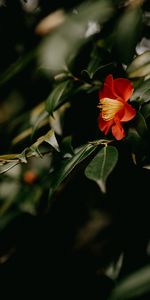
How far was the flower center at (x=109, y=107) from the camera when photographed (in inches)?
38.9

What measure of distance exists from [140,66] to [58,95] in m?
0.25

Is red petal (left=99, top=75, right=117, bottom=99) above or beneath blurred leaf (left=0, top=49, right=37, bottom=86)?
beneath

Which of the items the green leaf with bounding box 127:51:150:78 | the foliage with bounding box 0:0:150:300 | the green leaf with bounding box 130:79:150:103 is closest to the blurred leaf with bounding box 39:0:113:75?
the foliage with bounding box 0:0:150:300

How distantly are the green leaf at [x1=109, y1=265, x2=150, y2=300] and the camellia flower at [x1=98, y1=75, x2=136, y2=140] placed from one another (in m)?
0.31

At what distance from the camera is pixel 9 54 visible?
4.75 feet

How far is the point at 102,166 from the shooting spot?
72cm

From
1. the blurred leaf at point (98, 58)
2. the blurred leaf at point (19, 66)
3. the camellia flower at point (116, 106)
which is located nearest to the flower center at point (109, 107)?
the camellia flower at point (116, 106)

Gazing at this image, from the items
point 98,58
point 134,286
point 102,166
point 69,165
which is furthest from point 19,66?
point 134,286

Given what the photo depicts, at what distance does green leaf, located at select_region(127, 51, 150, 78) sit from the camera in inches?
40.4

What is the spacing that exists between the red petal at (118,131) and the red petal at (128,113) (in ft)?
0.07

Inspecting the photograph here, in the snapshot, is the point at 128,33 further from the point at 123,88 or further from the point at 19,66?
the point at 19,66

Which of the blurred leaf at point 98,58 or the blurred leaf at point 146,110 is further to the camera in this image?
the blurred leaf at point 98,58

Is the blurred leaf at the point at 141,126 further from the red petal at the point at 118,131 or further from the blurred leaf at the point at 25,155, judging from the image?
the blurred leaf at the point at 25,155

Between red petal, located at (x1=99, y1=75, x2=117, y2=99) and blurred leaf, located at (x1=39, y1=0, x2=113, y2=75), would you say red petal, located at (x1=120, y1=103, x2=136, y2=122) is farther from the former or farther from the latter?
blurred leaf, located at (x1=39, y1=0, x2=113, y2=75)
